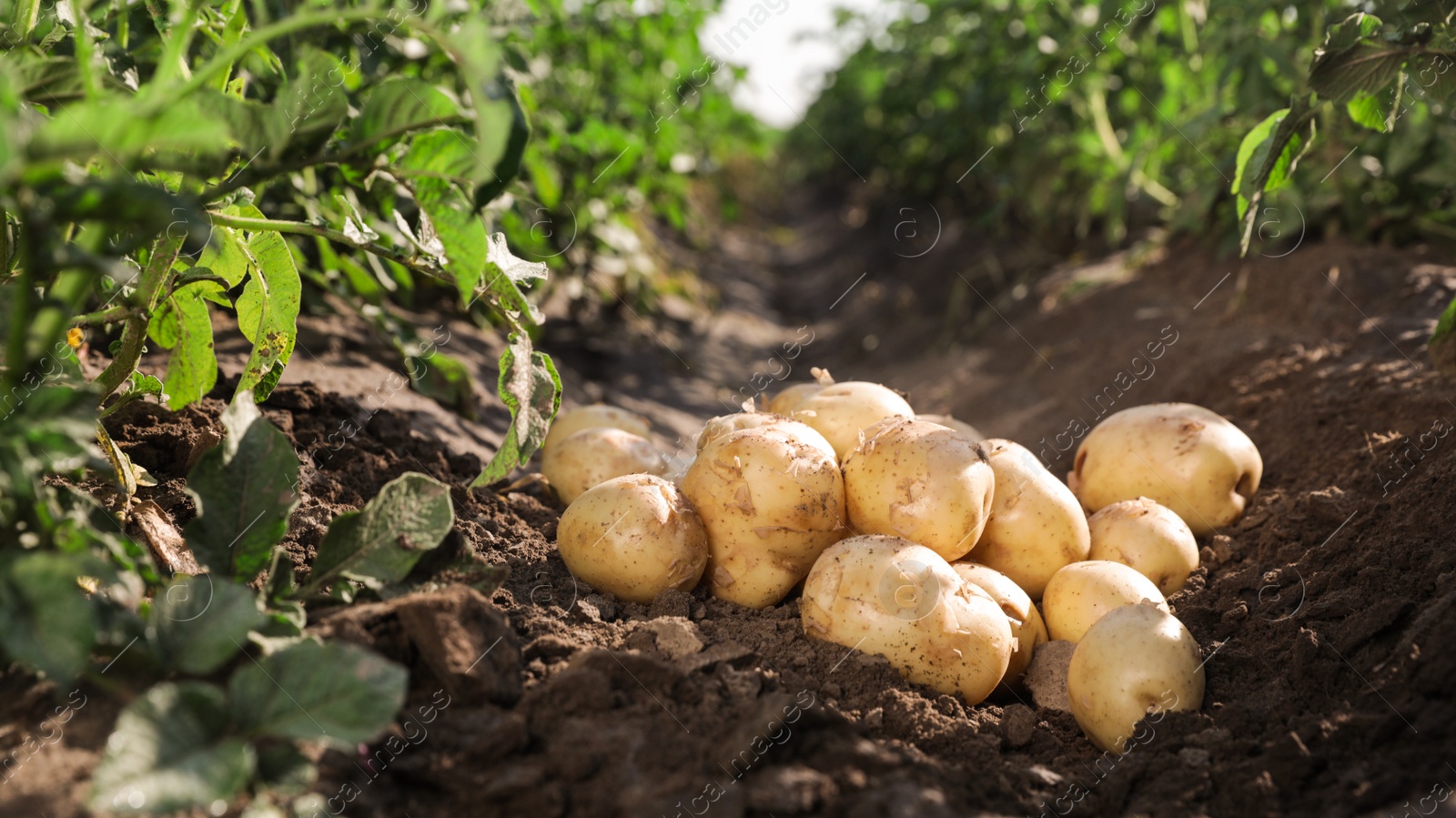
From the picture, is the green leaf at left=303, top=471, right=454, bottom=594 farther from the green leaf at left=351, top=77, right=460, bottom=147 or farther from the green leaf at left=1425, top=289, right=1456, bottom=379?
the green leaf at left=1425, top=289, right=1456, bottom=379

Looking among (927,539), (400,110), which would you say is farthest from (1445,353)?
(400,110)

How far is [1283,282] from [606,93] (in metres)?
3.99

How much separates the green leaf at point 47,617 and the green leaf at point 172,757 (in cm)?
9

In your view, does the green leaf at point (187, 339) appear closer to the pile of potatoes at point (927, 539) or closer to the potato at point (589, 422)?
the pile of potatoes at point (927, 539)

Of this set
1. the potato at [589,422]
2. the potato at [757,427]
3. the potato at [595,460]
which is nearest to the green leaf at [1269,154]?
the potato at [757,427]

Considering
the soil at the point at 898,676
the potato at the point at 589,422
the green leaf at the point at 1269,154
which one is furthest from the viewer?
the potato at the point at 589,422

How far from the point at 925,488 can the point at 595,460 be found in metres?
0.89

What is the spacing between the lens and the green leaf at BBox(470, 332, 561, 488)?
1.68 meters

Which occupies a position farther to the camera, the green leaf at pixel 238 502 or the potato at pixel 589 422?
the potato at pixel 589 422

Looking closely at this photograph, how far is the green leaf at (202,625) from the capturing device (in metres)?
1.20

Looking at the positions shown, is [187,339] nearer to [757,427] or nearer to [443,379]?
[443,379]

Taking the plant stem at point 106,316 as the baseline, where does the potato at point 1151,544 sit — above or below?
above

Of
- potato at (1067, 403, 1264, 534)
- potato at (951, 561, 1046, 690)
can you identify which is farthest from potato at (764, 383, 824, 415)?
potato at (1067, 403, 1264, 534)

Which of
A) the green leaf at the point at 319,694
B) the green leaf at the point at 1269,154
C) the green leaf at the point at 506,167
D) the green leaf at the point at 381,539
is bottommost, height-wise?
the green leaf at the point at 381,539
